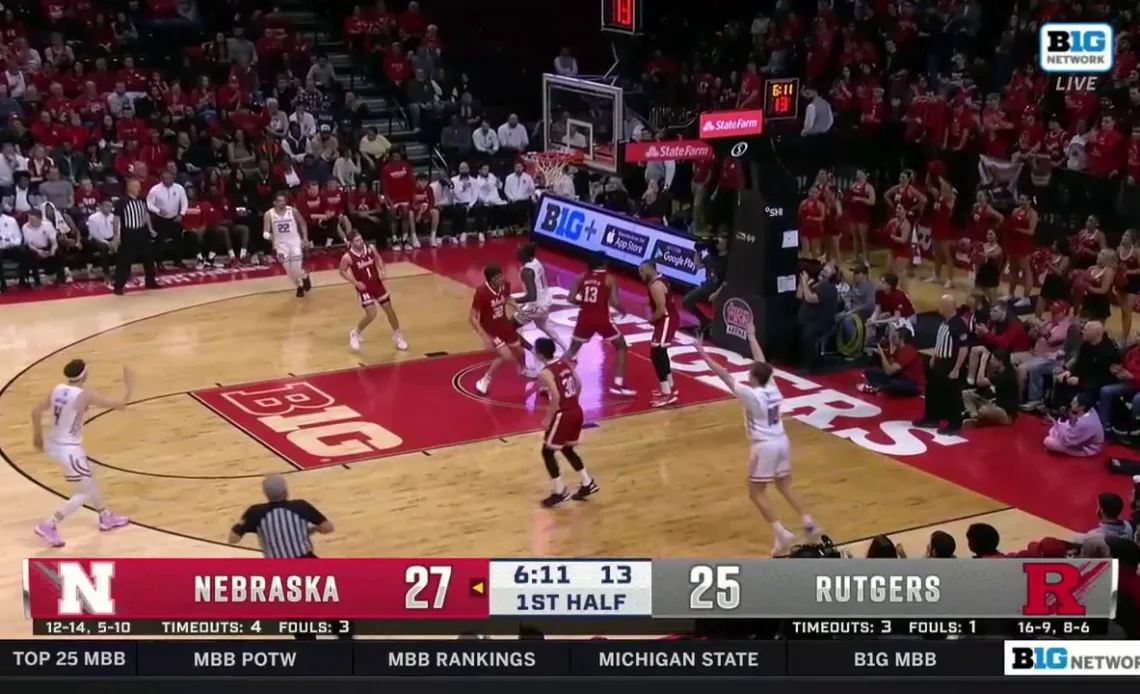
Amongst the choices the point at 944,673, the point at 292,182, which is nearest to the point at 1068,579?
the point at 944,673

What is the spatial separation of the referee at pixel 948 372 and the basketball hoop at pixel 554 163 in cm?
1003

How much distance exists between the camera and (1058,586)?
10.8 meters

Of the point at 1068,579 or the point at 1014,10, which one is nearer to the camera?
the point at 1068,579

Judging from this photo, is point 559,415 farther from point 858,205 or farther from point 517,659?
point 858,205

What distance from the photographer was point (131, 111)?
27016 mm

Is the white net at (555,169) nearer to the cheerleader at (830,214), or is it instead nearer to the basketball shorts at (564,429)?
the cheerleader at (830,214)

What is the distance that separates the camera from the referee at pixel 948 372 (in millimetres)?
17250

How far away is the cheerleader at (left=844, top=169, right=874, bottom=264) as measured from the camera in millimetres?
24266

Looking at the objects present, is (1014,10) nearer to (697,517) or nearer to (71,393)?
(697,517)

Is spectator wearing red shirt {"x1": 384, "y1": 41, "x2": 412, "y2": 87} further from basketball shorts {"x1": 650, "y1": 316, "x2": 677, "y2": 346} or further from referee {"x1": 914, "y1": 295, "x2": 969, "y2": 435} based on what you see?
referee {"x1": 914, "y1": 295, "x2": 969, "y2": 435}

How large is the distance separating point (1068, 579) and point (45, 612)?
6506 mm

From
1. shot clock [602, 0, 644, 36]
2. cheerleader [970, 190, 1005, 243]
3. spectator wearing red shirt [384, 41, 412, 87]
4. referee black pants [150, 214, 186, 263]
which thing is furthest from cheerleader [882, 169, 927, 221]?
spectator wearing red shirt [384, 41, 412, 87]

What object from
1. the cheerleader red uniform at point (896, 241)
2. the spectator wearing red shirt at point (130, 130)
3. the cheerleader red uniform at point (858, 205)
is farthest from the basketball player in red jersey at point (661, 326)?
the spectator wearing red shirt at point (130, 130)

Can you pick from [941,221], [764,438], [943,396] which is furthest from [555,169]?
[764,438]
